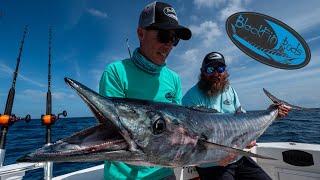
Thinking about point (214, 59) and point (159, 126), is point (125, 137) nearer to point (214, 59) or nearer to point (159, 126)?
point (159, 126)

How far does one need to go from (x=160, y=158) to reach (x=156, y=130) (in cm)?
16

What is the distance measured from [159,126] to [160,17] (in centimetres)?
116

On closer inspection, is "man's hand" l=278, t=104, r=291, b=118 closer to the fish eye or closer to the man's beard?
the man's beard

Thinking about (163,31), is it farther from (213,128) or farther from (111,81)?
(213,128)

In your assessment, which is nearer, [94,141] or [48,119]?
[94,141]

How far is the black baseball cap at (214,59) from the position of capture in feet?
14.0

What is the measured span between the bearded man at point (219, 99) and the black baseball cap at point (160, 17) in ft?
5.35

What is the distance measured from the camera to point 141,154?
4.75 feet

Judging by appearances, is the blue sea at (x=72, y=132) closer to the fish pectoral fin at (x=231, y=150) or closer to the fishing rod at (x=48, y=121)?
the fish pectoral fin at (x=231, y=150)

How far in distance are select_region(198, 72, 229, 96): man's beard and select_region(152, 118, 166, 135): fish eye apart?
2664 millimetres

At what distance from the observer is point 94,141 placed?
4.37 feet

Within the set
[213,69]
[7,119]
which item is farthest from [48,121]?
[213,69]

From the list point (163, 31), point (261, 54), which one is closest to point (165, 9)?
point (163, 31)

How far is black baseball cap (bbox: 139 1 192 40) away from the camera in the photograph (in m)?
2.32
